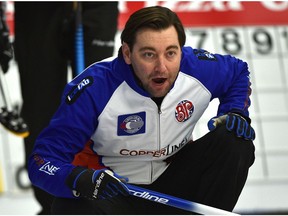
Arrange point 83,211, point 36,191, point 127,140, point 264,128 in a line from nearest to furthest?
point 83,211
point 127,140
point 36,191
point 264,128

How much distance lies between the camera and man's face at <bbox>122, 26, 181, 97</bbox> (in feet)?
7.33

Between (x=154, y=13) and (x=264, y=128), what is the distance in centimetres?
239

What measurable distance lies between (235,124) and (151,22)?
0.37 metres

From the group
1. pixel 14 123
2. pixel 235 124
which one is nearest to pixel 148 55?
pixel 235 124

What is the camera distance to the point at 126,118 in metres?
2.32

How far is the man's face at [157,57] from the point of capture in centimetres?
223

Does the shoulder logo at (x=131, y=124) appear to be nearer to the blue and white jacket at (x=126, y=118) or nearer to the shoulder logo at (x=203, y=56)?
the blue and white jacket at (x=126, y=118)

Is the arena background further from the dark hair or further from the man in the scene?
the dark hair

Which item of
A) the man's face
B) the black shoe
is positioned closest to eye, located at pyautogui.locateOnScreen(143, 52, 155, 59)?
the man's face

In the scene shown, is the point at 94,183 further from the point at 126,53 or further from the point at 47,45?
the point at 47,45

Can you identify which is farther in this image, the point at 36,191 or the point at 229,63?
the point at 36,191

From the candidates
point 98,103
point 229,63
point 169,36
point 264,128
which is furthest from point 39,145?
point 264,128

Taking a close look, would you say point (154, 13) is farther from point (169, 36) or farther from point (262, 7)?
point (262, 7)

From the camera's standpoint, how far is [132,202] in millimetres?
2326
